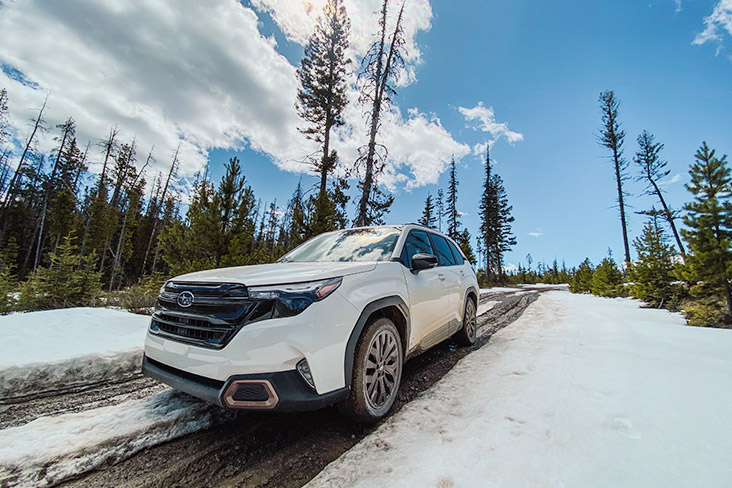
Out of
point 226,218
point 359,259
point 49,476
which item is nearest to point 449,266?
point 359,259

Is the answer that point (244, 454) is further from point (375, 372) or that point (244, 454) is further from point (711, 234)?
point (711, 234)

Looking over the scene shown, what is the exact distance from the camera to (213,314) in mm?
1883

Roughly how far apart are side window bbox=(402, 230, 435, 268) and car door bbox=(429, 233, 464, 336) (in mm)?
250

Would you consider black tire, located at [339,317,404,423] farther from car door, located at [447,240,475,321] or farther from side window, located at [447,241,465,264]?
side window, located at [447,241,465,264]

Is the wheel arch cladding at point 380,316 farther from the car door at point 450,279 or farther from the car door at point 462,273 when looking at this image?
the car door at point 462,273

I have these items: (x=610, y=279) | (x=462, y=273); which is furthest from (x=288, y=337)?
(x=610, y=279)

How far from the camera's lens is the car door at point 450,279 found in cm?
377

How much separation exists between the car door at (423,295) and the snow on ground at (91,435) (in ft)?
6.29

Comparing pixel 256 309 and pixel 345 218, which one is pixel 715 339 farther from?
pixel 345 218

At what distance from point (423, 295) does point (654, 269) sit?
12718mm

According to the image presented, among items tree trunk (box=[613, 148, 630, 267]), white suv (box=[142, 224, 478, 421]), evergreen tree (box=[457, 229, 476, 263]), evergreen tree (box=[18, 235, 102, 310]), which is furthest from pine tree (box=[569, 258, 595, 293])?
evergreen tree (box=[18, 235, 102, 310])

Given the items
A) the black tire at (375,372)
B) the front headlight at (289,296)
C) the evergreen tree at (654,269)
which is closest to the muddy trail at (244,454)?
the black tire at (375,372)

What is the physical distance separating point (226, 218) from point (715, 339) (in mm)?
10607

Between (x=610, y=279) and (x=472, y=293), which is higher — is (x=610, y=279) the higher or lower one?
the higher one
